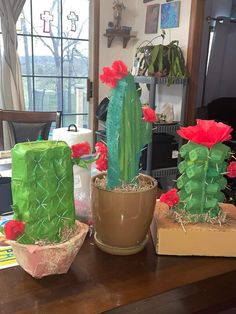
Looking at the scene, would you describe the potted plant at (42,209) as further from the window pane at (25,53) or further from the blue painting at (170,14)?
the window pane at (25,53)

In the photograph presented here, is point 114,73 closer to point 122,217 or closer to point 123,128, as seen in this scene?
point 123,128

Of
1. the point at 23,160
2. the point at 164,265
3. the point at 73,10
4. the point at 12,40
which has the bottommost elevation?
the point at 164,265

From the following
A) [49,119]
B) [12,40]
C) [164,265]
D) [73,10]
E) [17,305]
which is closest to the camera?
[17,305]

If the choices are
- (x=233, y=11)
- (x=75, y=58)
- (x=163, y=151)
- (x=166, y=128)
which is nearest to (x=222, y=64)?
(x=233, y=11)

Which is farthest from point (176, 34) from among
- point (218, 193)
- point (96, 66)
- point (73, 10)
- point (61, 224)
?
point (61, 224)

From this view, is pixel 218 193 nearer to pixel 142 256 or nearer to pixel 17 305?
pixel 142 256

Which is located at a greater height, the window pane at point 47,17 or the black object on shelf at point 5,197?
the window pane at point 47,17

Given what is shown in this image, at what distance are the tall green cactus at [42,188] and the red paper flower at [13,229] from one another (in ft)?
0.05

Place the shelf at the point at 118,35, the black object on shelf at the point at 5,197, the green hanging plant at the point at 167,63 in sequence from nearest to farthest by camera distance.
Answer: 1. the black object on shelf at the point at 5,197
2. the green hanging plant at the point at 167,63
3. the shelf at the point at 118,35

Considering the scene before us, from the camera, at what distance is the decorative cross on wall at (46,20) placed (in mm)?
2949

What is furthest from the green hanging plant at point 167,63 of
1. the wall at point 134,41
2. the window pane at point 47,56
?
the window pane at point 47,56

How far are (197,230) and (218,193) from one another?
10cm

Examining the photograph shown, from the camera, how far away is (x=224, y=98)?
3139mm

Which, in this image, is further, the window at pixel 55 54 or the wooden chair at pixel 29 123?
the window at pixel 55 54
